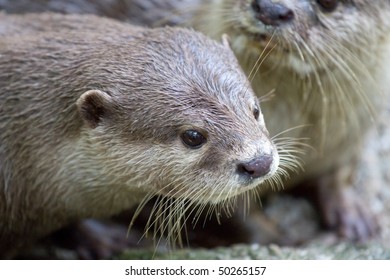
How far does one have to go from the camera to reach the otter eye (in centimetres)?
278

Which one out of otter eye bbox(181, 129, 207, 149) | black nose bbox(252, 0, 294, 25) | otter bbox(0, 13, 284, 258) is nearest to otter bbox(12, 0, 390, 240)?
black nose bbox(252, 0, 294, 25)

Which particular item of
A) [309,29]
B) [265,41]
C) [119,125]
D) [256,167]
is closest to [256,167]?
[256,167]

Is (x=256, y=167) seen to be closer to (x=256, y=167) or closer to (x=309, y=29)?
(x=256, y=167)

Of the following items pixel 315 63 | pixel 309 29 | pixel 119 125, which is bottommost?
pixel 119 125

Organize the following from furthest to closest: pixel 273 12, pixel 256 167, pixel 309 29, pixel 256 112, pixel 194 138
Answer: pixel 309 29 < pixel 273 12 < pixel 256 112 < pixel 194 138 < pixel 256 167

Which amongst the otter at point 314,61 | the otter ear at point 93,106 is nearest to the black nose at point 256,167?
the otter ear at point 93,106

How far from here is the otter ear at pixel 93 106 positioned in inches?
111

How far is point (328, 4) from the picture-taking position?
3.35 meters

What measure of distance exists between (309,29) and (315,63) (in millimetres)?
153

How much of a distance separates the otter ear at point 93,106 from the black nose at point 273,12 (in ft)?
2.32

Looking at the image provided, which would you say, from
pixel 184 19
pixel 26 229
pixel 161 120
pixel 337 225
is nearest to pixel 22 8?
pixel 184 19

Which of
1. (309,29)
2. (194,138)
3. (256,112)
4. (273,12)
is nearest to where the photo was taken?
(194,138)

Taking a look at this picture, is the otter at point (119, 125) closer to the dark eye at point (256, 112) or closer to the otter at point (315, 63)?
the dark eye at point (256, 112)
